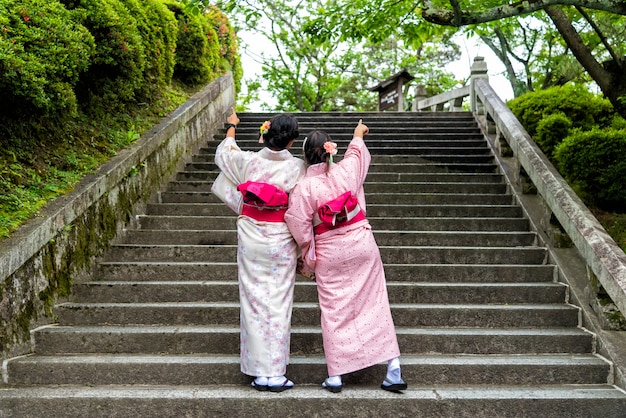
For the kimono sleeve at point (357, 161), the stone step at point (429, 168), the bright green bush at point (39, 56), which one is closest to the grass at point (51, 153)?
the bright green bush at point (39, 56)

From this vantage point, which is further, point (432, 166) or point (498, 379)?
point (432, 166)

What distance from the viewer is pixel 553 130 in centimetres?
713

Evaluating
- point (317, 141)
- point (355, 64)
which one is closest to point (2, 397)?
point (317, 141)

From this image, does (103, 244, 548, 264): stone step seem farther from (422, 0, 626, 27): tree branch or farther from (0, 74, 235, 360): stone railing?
(422, 0, 626, 27): tree branch

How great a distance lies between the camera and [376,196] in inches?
272

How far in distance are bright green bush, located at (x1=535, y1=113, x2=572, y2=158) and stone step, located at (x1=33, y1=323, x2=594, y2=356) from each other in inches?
133

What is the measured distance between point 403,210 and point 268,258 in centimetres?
321

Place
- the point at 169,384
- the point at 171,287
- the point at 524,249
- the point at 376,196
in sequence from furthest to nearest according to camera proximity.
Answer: the point at 376,196 < the point at 524,249 < the point at 171,287 < the point at 169,384

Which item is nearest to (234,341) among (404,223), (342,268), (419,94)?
(342,268)

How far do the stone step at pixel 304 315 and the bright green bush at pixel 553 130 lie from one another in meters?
3.09

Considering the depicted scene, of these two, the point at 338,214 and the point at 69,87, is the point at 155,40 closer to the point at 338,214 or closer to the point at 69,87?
the point at 69,87

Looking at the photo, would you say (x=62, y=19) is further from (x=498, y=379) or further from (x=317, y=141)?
(x=498, y=379)

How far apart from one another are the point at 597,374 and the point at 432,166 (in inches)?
173

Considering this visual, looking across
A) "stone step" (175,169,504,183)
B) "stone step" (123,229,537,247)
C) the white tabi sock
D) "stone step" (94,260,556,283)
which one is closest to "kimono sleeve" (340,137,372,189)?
the white tabi sock
